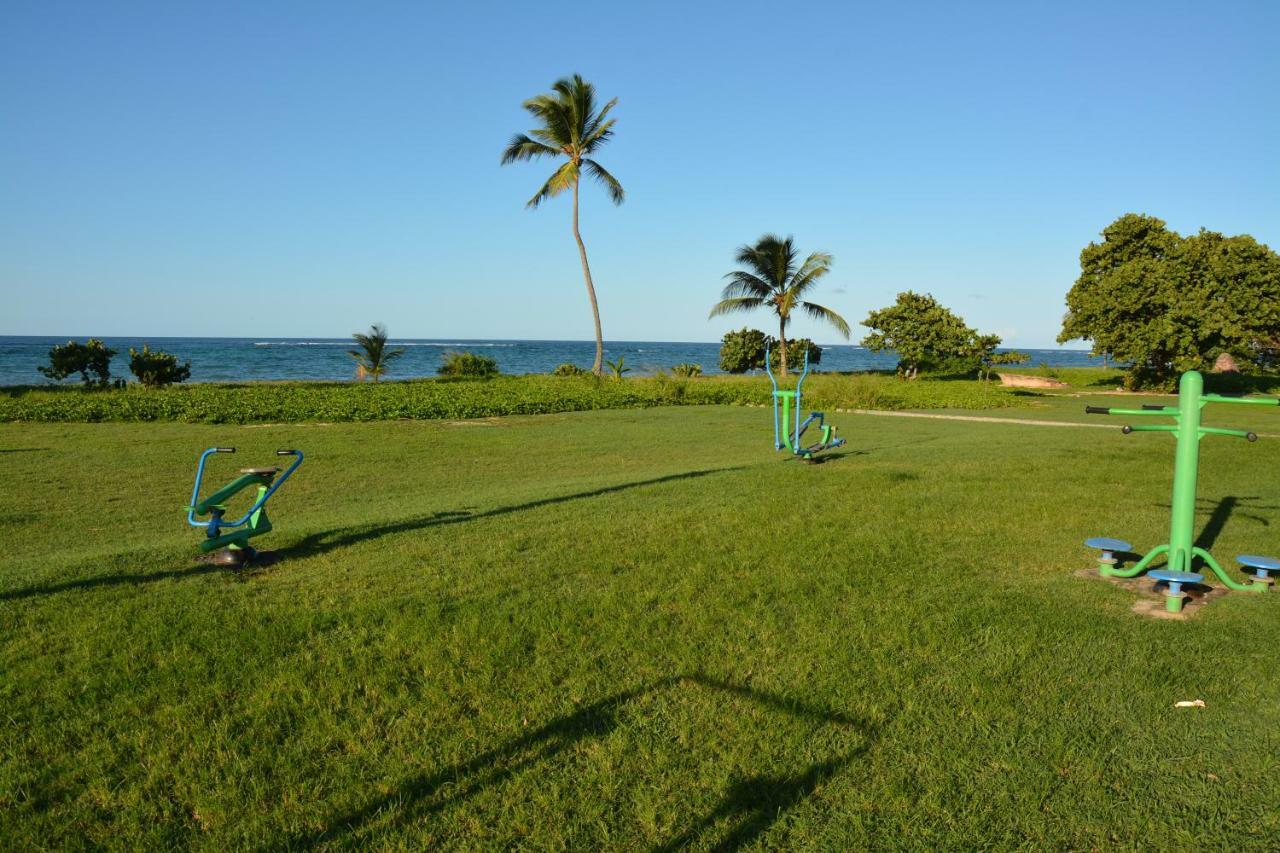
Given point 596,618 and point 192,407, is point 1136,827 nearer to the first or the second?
point 596,618

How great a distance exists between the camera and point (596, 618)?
503 centimetres

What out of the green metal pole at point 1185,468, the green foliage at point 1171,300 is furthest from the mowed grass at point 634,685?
the green foliage at point 1171,300

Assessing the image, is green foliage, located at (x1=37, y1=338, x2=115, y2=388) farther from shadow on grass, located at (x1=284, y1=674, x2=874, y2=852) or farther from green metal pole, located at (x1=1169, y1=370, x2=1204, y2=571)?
green metal pole, located at (x1=1169, y1=370, x2=1204, y2=571)

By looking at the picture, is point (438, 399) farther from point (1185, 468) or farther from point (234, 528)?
point (1185, 468)

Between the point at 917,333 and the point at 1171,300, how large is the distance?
1181 cm

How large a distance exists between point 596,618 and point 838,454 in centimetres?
905

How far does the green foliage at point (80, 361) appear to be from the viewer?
27.8 m

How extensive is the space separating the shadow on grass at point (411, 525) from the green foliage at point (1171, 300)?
2890 centimetres

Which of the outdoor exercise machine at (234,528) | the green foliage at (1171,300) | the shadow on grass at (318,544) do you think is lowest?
the shadow on grass at (318,544)

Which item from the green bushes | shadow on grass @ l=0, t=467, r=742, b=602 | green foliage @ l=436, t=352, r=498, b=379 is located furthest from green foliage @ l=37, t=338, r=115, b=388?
shadow on grass @ l=0, t=467, r=742, b=602

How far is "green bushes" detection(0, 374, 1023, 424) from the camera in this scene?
1902 centimetres

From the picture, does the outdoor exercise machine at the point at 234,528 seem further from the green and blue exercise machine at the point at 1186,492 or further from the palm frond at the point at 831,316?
the palm frond at the point at 831,316

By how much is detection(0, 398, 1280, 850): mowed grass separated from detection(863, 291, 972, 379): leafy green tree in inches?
1364

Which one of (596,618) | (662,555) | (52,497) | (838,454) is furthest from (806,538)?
(52,497)
